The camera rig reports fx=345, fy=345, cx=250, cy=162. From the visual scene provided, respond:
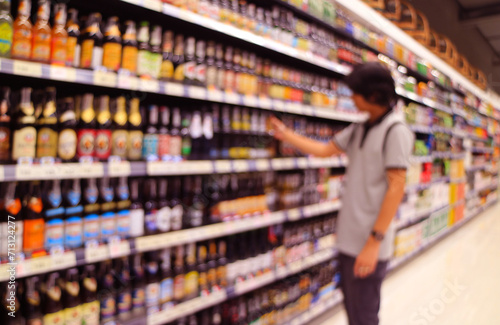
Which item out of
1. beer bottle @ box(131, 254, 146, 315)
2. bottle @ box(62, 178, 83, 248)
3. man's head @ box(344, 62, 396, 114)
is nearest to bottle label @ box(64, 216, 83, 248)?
bottle @ box(62, 178, 83, 248)

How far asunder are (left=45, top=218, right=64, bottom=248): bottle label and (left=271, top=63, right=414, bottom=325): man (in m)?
→ 1.32

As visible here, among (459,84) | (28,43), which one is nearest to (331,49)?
(28,43)

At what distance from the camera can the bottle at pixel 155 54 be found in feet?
5.72

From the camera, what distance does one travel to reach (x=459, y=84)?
5.94 metres

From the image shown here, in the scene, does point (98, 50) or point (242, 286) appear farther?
point (242, 286)

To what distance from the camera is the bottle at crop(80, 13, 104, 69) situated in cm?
157

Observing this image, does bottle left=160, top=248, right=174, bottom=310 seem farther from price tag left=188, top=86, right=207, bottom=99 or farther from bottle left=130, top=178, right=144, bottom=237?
price tag left=188, top=86, right=207, bottom=99

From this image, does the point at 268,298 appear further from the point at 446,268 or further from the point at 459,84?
the point at 459,84

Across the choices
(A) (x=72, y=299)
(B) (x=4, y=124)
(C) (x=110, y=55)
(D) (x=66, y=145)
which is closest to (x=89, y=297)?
(A) (x=72, y=299)

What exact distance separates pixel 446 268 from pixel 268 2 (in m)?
3.62

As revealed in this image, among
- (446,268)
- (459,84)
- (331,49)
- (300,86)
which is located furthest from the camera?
(459,84)

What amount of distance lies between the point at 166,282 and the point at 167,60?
1.18 m

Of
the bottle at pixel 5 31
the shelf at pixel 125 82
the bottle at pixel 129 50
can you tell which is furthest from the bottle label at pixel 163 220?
the bottle at pixel 5 31

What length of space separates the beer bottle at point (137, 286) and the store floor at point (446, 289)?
5.35 feet
